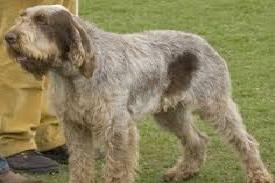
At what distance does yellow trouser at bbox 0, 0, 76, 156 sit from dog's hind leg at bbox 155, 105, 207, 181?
3.54 ft

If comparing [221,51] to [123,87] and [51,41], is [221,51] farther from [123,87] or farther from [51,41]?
[51,41]

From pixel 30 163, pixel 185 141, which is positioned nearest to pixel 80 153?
pixel 30 163

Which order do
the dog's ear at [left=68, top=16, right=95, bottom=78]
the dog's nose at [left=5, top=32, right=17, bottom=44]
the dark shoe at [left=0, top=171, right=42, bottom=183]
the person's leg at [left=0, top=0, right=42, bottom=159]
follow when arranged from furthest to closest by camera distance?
the person's leg at [left=0, top=0, right=42, bottom=159] → the dark shoe at [left=0, top=171, right=42, bottom=183] → the dog's ear at [left=68, top=16, right=95, bottom=78] → the dog's nose at [left=5, top=32, right=17, bottom=44]

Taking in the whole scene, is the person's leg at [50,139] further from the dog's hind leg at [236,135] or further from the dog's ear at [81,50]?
the dog's ear at [81,50]

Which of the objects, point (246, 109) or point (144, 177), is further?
point (246, 109)

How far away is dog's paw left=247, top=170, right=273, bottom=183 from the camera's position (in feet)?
23.2

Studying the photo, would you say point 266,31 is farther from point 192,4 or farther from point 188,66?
point 188,66

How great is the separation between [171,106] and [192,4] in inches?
385

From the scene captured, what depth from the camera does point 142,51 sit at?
6602 millimetres

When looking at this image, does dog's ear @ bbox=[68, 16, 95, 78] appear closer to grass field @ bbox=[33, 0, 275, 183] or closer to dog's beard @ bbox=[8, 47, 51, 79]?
dog's beard @ bbox=[8, 47, 51, 79]

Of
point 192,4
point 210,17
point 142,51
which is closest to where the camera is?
point 142,51

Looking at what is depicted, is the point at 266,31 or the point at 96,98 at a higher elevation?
the point at 96,98

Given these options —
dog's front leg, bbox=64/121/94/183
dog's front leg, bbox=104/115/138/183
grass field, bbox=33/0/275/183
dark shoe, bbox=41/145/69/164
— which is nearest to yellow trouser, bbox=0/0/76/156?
dark shoe, bbox=41/145/69/164

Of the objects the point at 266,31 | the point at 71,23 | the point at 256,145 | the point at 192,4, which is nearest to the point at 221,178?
the point at 256,145
